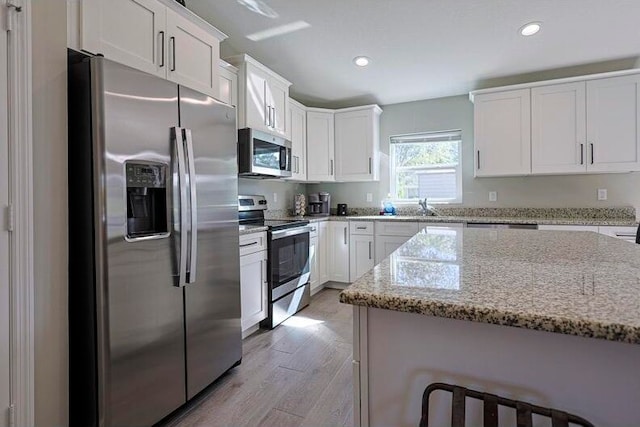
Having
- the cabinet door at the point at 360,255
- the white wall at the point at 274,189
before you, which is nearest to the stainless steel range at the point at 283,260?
the white wall at the point at 274,189

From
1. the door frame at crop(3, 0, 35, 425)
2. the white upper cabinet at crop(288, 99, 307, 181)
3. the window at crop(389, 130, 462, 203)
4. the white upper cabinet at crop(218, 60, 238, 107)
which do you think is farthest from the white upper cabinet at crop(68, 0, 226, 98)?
the window at crop(389, 130, 462, 203)

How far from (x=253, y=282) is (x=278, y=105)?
1763 millimetres

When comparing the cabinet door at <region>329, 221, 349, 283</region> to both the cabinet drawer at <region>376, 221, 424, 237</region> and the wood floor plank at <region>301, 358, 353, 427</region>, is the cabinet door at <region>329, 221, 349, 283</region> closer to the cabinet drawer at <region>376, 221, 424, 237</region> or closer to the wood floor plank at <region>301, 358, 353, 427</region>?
the cabinet drawer at <region>376, 221, 424, 237</region>

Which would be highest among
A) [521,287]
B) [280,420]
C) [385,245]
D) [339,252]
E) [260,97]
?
[260,97]

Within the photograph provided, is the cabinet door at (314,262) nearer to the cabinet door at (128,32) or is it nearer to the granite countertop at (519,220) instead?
the granite countertop at (519,220)

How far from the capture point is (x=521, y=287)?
2.61ft

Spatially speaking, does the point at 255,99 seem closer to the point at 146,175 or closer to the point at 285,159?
the point at 285,159

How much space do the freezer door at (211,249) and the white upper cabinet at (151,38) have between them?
27 centimetres

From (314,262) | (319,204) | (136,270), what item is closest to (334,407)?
(136,270)

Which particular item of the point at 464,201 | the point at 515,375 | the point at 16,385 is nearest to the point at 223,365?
the point at 16,385

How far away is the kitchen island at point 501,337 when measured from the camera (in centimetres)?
65

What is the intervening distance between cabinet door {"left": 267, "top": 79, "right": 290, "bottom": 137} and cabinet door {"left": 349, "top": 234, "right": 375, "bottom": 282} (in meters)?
1.47

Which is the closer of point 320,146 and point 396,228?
point 396,228

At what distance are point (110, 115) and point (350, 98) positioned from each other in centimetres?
332
